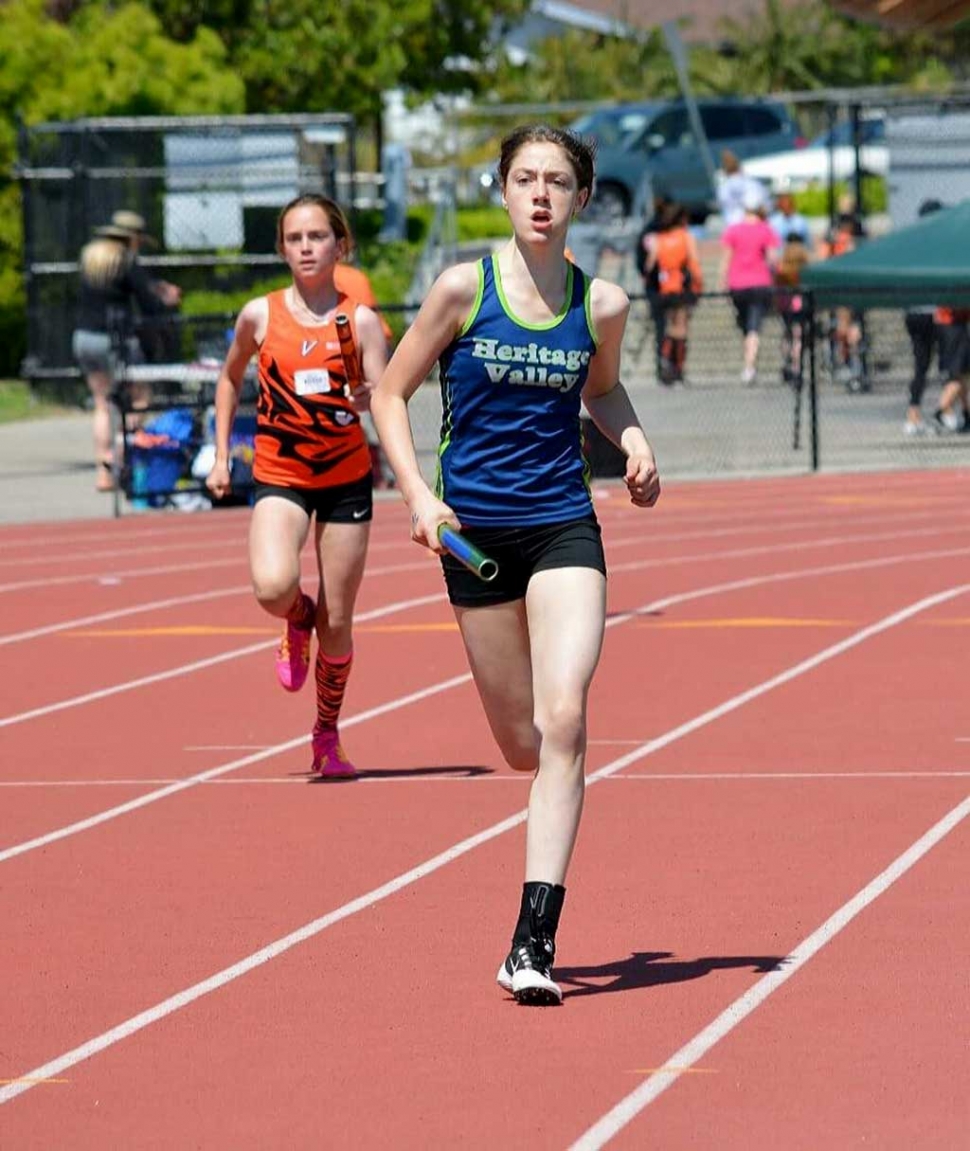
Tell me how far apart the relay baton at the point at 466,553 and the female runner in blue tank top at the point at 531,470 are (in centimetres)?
9

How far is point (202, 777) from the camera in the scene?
30.9 ft

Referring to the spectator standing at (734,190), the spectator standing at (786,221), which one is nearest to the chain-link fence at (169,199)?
the spectator standing at (734,190)

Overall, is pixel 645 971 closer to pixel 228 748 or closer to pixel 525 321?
pixel 525 321

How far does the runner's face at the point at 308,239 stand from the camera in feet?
29.2

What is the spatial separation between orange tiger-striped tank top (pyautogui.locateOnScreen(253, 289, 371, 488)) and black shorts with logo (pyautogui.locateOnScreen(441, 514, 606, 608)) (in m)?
2.82

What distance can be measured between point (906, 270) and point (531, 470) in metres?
16.5

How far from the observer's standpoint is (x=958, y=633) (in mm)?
12539

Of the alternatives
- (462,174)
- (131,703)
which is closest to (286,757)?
(131,703)

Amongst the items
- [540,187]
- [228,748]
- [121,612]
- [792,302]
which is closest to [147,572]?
[121,612]

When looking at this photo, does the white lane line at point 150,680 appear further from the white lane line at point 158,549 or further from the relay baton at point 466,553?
the relay baton at point 466,553

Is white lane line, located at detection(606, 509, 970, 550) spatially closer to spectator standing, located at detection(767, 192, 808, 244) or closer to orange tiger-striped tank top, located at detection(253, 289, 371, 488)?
orange tiger-striped tank top, located at detection(253, 289, 371, 488)

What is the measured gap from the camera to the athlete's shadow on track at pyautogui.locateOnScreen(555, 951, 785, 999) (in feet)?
20.5

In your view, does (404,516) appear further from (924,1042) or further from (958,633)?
(924,1042)

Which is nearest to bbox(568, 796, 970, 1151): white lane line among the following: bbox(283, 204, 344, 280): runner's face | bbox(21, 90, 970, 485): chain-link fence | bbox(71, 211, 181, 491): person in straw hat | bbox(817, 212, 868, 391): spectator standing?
bbox(283, 204, 344, 280): runner's face
